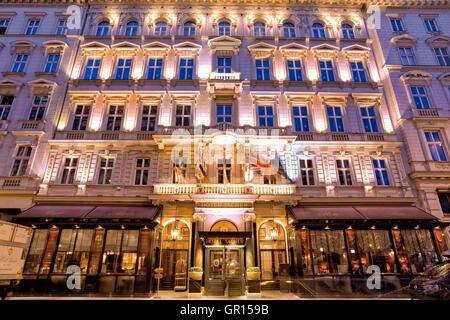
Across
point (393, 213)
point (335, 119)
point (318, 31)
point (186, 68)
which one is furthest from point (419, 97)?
point (186, 68)

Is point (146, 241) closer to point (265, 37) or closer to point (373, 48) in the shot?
point (265, 37)

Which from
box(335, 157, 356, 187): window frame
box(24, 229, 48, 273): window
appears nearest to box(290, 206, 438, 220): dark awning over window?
box(335, 157, 356, 187): window frame

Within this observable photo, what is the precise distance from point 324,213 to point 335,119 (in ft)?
27.3

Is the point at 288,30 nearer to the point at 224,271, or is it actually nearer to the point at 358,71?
the point at 358,71

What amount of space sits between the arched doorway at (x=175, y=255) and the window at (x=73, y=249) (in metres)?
4.84

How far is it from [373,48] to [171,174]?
21910 mm

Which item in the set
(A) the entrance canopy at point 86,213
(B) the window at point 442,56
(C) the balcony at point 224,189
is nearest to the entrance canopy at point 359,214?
(C) the balcony at point 224,189

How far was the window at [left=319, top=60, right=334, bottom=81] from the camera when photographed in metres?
21.6

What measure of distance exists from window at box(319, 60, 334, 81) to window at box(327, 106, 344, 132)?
10.0 feet

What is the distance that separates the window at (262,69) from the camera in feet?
70.9

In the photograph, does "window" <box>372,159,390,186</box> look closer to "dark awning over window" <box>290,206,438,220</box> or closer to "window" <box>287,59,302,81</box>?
"dark awning over window" <box>290,206,438,220</box>

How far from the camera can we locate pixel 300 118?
20141 mm
